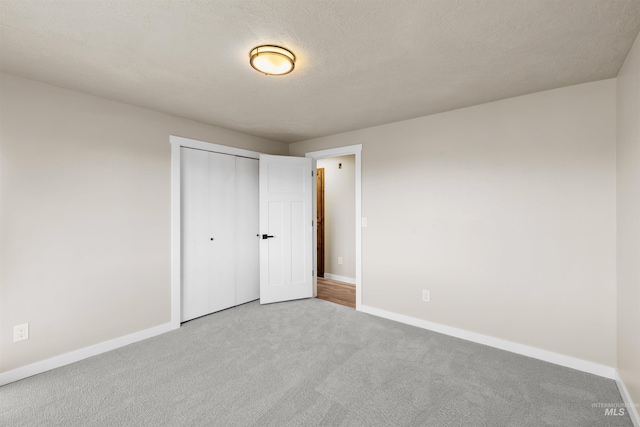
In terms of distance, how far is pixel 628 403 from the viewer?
6.13 ft

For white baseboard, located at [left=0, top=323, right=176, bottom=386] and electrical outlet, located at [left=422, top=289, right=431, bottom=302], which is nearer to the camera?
white baseboard, located at [left=0, top=323, right=176, bottom=386]

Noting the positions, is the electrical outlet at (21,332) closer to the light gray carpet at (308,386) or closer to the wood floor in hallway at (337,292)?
the light gray carpet at (308,386)

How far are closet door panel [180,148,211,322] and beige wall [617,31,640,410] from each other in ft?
12.4

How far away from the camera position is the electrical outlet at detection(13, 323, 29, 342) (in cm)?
219

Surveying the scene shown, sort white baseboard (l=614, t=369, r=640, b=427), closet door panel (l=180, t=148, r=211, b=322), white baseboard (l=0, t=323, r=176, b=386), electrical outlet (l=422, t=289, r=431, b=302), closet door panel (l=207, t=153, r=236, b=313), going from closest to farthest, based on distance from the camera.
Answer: white baseboard (l=614, t=369, r=640, b=427)
white baseboard (l=0, t=323, r=176, b=386)
electrical outlet (l=422, t=289, r=431, b=302)
closet door panel (l=180, t=148, r=211, b=322)
closet door panel (l=207, t=153, r=236, b=313)

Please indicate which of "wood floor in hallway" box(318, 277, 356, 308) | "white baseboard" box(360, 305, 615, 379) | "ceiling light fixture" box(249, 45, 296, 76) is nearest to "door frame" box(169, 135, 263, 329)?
"ceiling light fixture" box(249, 45, 296, 76)

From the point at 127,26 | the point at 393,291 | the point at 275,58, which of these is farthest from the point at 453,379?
the point at 127,26

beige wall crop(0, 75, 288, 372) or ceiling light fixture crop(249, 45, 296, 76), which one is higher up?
ceiling light fixture crop(249, 45, 296, 76)

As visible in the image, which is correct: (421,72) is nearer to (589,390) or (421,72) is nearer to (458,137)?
(458,137)

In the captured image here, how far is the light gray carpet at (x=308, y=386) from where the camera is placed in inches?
70.7

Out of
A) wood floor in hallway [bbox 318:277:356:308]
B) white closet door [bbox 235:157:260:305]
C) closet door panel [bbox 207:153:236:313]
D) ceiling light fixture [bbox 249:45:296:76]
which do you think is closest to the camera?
ceiling light fixture [bbox 249:45:296:76]

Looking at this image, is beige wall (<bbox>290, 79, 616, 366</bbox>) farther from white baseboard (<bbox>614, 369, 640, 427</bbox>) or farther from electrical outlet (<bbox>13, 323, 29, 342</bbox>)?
electrical outlet (<bbox>13, 323, 29, 342</bbox>)

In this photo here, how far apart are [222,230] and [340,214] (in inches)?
91.3

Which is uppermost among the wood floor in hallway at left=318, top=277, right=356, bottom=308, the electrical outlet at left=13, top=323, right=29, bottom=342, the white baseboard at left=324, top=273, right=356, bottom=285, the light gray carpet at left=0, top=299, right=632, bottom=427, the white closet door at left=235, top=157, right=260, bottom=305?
the white closet door at left=235, top=157, right=260, bottom=305
